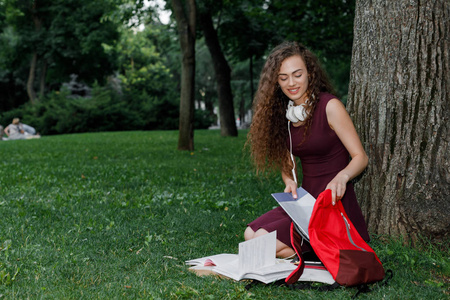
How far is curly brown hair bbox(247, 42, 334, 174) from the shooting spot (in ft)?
12.8

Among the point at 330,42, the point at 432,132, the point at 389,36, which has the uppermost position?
the point at 330,42

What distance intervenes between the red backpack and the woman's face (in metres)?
0.96

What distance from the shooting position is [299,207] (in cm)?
365

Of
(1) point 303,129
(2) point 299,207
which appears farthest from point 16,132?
(2) point 299,207

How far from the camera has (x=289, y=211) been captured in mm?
3484

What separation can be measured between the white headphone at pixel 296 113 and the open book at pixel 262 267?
999 millimetres

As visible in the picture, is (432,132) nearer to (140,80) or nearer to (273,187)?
(273,187)

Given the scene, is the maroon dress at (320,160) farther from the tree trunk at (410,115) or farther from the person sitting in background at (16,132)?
the person sitting in background at (16,132)

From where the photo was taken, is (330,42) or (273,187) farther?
(330,42)

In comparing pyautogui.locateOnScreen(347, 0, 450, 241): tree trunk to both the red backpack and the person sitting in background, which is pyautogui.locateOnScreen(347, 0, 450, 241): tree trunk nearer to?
the red backpack

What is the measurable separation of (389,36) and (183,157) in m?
7.98

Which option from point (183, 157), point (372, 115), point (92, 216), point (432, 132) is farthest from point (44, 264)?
point (183, 157)

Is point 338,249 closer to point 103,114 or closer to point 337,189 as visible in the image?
point 337,189

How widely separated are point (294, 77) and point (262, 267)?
1556 mm
